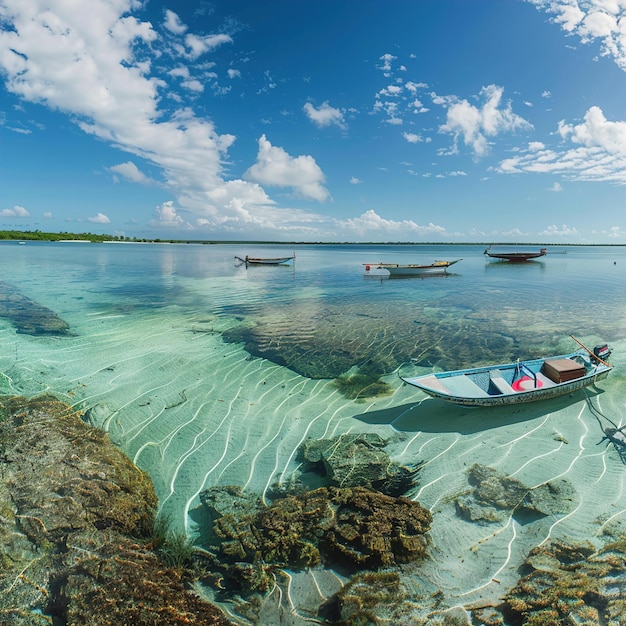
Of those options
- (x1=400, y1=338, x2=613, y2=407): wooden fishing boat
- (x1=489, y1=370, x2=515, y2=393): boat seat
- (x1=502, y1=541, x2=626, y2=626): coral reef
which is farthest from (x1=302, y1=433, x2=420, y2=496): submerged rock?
(x1=489, y1=370, x2=515, y2=393): boat seat

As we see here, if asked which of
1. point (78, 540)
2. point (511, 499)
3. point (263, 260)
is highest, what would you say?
point (263, 260)

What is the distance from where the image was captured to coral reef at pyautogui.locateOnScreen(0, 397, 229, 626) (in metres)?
4.10

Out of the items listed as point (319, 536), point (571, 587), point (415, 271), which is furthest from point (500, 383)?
point (415, 271)

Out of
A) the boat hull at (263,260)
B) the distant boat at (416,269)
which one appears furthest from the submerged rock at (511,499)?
the boat hull at (263,260)

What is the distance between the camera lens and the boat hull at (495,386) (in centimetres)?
1000

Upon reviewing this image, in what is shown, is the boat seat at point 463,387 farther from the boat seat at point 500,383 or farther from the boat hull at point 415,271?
the boat hull at point 415,271

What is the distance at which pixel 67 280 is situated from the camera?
128 feet

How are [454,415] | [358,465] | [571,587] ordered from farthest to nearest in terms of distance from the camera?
[454,415], [358,465], [571,587]

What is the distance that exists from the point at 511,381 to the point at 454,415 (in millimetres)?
2660

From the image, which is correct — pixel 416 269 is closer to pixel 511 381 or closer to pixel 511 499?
pixel 511 381

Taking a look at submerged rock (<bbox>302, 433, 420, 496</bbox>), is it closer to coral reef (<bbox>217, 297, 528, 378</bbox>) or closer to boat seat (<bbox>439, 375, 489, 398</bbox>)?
boat seat (<bbox>439, 375, 489, 398</bbox>)

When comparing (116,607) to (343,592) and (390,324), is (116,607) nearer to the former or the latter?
(343,592)

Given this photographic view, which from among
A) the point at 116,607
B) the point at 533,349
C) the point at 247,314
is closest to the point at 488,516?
the point at 116,607

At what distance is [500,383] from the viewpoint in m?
11.0
